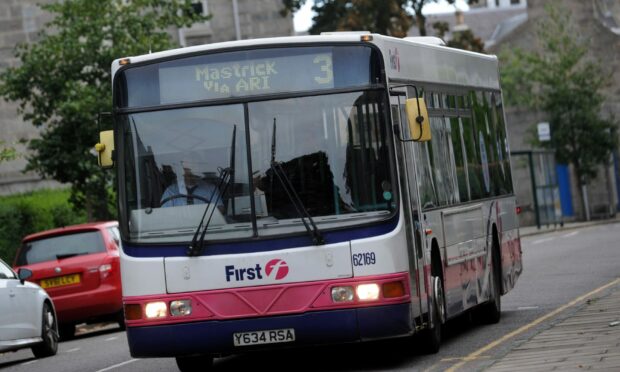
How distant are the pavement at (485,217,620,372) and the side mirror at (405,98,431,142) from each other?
1951 mm

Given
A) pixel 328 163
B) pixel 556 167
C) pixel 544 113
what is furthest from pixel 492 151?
pixel 544 113

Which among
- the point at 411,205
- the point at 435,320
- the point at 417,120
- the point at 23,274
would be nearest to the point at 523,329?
the point at 435,320

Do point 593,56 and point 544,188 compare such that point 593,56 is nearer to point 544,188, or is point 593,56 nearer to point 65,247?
point 544,188

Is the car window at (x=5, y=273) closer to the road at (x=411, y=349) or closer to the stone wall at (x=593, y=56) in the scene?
the road at (x=411, y=349)

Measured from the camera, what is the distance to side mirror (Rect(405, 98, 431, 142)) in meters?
13.6

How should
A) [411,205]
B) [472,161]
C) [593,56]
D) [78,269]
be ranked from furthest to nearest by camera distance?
1. [593,56]
2. [78,269]
3. [472,161]
4. [411,205]

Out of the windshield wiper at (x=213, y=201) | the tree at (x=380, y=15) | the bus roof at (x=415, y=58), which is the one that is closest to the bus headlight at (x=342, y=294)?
the windshield wiper at (x=213, y=201)

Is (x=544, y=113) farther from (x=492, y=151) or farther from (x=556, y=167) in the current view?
(x=492, y=151)

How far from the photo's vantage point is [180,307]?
13570mm

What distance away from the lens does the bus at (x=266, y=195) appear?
44.0ft

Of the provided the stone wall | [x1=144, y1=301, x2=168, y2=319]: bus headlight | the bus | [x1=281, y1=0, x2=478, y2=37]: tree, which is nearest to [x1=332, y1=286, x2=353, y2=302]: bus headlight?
the bus

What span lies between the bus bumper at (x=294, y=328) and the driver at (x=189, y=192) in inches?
39.6

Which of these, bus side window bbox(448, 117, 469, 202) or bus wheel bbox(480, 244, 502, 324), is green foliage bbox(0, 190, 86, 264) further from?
bus side window bbox(448, 117, 469, 202)

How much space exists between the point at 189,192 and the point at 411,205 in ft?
6.30
